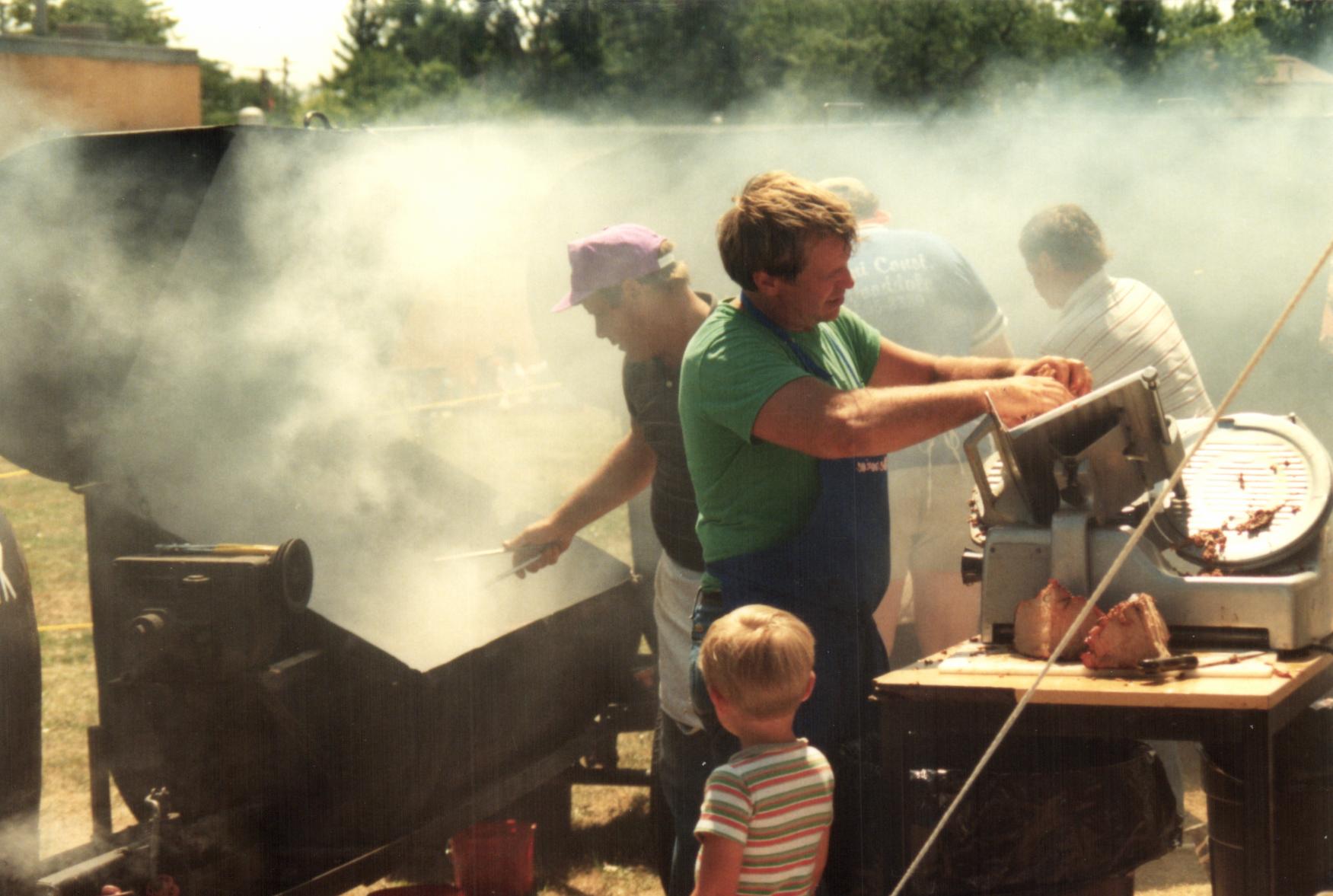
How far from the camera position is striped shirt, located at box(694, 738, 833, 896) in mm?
2047

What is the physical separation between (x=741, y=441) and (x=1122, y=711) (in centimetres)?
73

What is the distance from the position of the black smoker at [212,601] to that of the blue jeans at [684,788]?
925 mm

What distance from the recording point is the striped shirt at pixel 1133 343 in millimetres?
3854

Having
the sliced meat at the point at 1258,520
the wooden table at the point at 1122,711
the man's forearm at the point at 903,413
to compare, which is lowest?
the wooden table at the point at 1122,711

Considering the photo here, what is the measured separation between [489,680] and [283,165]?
5.27ft

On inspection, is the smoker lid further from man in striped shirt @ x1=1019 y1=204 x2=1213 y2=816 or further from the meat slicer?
man in striped shirt @ x1=1019 y1=204 x2=1213 y2=816

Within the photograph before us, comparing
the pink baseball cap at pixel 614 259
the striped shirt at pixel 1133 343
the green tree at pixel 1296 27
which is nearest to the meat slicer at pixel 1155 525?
the pink baseball cap at pixel 614 259

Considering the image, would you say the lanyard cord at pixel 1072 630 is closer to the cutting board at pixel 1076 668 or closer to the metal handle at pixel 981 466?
the cutting board at pixel 1076 668

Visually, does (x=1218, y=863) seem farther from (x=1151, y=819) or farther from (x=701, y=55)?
(x=701, y=55)

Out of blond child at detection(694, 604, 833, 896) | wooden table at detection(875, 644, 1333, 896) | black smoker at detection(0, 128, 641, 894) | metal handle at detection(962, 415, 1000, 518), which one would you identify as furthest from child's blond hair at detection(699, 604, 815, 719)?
black smoker at detection(0, 128, 641, 894)

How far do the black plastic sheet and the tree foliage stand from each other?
76.2ft

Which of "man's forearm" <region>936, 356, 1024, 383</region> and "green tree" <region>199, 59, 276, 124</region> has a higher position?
"green tree" <region>199, 59, 276, 124</region>

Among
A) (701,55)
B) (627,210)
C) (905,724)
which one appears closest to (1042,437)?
(905,724)

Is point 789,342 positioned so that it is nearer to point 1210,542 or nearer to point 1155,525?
point 1155,525
